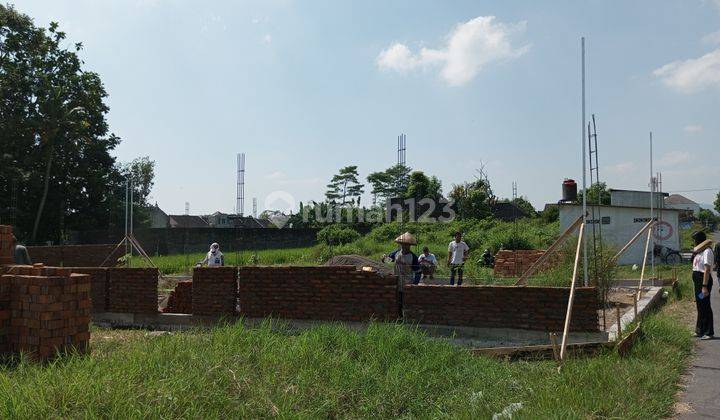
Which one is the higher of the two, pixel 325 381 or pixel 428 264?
pixel 428 264

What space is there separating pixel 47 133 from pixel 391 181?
28391mm

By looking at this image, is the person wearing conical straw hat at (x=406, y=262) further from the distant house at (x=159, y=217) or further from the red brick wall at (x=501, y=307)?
the distant house at (x=159, y=217)

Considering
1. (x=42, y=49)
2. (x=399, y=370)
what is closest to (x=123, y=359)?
(x=399, y=370)

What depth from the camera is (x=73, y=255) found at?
22.0 m

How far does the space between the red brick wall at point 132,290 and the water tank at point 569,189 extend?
23.8ft

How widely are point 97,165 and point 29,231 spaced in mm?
5476

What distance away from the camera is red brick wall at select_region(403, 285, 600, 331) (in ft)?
24.5

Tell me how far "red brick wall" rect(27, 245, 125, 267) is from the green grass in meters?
17.5

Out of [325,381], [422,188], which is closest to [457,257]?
[325,381]

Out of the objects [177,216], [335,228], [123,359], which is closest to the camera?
[123,359]

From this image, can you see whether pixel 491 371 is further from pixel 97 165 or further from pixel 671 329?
pixel 97 165

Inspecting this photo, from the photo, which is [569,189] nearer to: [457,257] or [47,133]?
[457,257]

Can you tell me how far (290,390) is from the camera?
4.54 metres

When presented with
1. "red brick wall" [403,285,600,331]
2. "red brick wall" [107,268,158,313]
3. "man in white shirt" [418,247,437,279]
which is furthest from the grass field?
"man in white shirt" [418,247,437,279]
